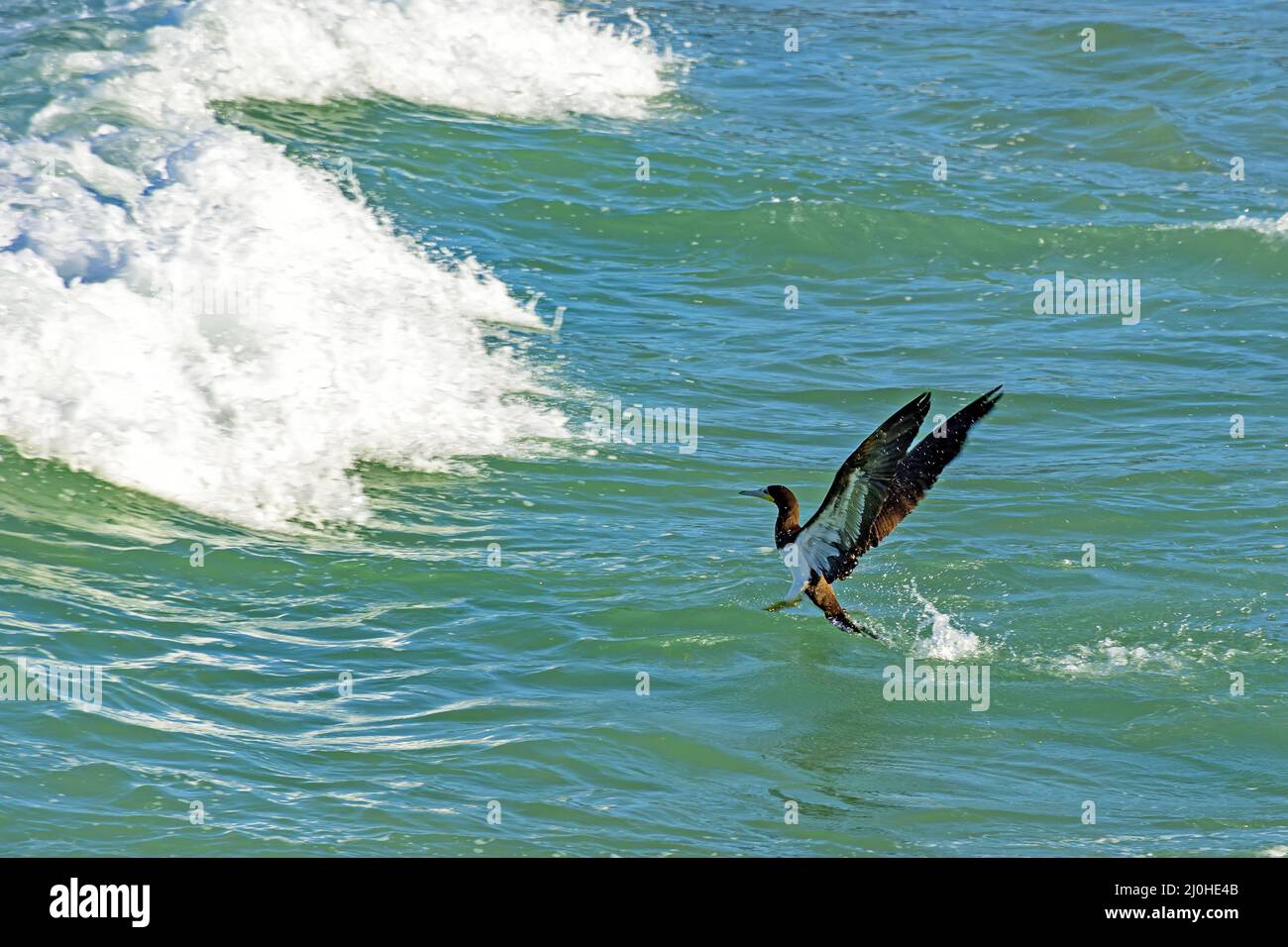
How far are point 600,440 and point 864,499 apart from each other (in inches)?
135

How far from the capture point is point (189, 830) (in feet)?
17.8

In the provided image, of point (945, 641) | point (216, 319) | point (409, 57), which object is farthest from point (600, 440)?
point (409, 57)

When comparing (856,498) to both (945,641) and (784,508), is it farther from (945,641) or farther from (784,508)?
(945,641)

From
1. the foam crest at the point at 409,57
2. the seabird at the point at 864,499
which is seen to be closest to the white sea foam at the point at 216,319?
the foam crest at the point at 409,57

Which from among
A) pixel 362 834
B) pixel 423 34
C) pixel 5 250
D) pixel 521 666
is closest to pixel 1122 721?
pixel 521 666

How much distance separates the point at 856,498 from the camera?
671cm

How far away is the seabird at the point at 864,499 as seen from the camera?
6336mm

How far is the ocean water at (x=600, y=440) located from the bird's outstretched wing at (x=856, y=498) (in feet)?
1.59

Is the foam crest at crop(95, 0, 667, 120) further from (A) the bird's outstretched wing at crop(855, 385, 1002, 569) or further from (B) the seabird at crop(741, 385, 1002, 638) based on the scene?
(A) the bird's outstretched wing at crop(855, 385, 1002, 569)

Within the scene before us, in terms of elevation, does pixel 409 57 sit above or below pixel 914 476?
above

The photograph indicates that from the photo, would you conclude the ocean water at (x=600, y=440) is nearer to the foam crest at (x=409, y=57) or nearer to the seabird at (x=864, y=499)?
the foam crest at (x=409, y=57)

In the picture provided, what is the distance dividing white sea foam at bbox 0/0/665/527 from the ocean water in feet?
0.12
